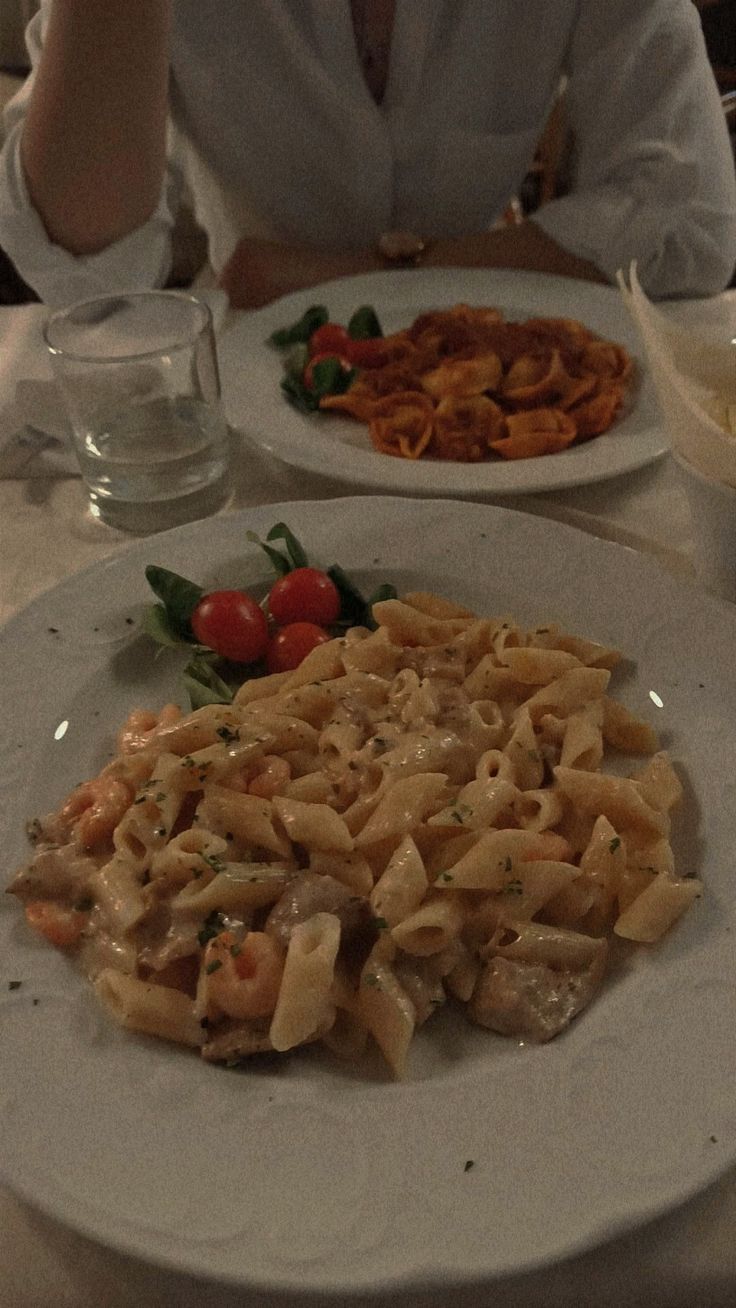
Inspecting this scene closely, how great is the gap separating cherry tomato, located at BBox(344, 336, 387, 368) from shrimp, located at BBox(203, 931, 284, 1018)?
4.76 feet

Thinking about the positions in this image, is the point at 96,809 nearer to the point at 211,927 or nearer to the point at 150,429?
the point at 211,927

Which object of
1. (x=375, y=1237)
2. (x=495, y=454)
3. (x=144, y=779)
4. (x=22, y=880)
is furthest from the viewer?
(x=495, y=454)

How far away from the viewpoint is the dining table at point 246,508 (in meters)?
0.87

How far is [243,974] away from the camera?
1.07 metres

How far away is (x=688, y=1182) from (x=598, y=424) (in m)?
1.45

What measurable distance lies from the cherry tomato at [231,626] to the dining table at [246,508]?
29cm

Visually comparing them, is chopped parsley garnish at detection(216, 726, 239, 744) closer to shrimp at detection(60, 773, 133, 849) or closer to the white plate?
shrimp at detection(60, 773, 133, 849)

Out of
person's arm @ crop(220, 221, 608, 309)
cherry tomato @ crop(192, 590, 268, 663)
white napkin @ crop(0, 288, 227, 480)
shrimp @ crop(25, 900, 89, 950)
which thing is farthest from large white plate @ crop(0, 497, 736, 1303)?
person's arm @ crop(220, 221, 608, 309)

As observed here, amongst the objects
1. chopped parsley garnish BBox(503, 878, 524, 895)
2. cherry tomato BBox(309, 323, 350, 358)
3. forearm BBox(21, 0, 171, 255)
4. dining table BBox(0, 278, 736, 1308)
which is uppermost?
forearm BBox(21, 0, 171, 255)

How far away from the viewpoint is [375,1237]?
2.69 ft

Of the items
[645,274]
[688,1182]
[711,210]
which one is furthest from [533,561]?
[711,210]

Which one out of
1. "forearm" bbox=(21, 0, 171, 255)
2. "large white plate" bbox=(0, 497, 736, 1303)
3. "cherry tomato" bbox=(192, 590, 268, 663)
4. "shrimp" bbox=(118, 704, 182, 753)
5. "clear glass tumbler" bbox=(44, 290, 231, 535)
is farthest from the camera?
"forearm" bbox=(21, 0, 171, 255)

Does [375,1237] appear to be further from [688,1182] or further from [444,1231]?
[688,1182]

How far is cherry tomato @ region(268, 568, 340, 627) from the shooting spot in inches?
61.9
